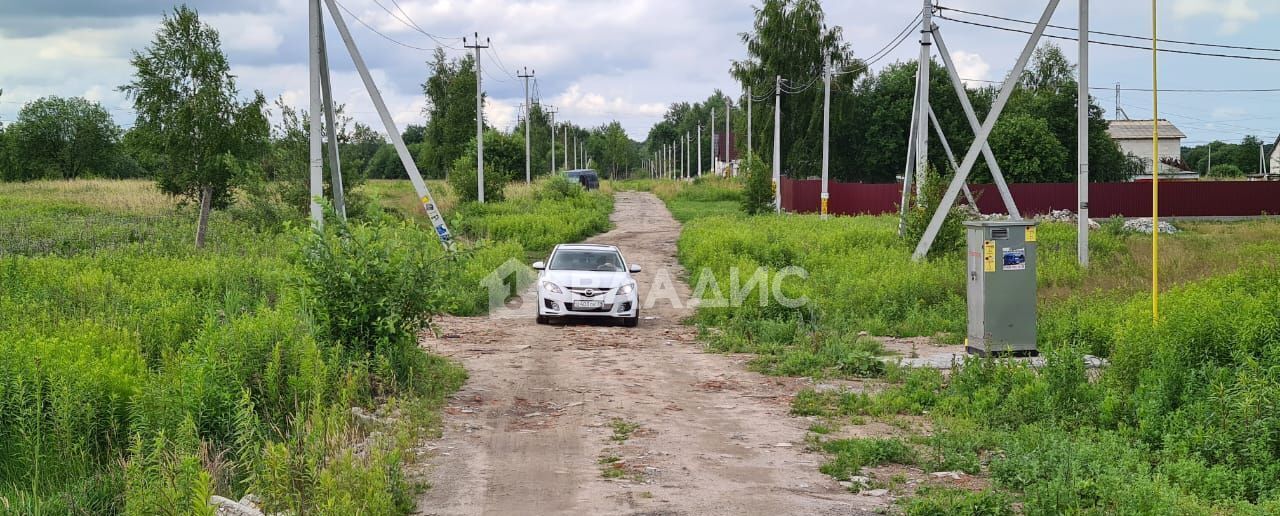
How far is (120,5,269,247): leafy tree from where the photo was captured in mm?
25578

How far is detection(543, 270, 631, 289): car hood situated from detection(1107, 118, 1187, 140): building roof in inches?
3257

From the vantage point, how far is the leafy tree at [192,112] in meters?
25.6

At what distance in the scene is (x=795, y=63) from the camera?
57.3m

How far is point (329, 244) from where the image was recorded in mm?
10641

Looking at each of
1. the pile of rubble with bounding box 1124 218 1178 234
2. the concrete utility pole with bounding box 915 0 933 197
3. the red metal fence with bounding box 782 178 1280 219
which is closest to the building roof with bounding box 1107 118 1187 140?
the red metal fence with bounding box 782 178 1280 219

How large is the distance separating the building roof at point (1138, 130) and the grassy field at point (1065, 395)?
3158 inches

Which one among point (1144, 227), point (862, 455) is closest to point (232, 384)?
point (862, 455)

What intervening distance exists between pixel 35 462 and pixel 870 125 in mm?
59423

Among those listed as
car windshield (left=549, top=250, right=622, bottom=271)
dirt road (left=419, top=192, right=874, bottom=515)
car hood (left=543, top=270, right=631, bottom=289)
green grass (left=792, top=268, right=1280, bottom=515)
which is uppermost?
car windshield (left=549, top=250, right=622, bottom=271)

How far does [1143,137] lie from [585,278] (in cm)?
8602

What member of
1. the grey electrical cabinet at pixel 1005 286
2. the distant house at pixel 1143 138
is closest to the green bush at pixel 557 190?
the grey electrical cabinet at pixel 1005 286

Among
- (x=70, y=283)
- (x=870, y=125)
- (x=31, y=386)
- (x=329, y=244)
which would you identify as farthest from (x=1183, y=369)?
(x=870, y=125)

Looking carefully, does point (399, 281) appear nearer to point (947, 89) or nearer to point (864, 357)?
point (864, 357)

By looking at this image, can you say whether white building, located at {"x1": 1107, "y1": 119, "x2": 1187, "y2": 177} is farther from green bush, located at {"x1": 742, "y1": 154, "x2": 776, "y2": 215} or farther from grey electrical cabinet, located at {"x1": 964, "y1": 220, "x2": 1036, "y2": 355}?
grey electrical cabinet, located at {"x1": 964, "y1": 220, "x2": 1036, "y2": 355}
